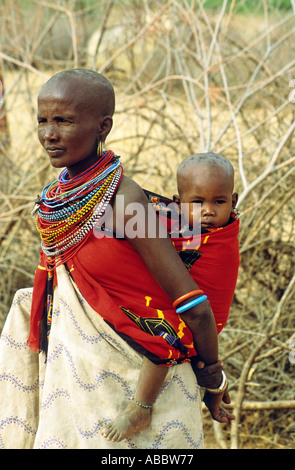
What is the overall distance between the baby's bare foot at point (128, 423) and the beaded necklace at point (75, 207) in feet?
1.48

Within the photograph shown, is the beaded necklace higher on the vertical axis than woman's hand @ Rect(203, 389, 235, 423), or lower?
higher

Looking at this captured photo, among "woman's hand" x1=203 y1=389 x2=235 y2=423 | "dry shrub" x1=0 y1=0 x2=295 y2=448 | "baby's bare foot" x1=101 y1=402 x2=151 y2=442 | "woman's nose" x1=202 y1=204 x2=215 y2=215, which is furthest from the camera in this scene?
"dry shrub" x1=0 y1=0 x2=295 y2=448

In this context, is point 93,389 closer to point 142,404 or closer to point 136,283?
point 142,404

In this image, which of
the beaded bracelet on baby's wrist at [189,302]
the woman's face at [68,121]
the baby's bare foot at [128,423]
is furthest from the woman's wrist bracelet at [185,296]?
the woman's face at [68,121]

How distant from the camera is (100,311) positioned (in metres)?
1.61

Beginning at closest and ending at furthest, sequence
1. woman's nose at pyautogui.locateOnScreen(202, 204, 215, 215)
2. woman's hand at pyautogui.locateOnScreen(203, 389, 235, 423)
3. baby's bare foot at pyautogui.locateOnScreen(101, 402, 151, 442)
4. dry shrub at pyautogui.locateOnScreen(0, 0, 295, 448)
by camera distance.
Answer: baby's bare foot at pyautogui.locateOnScreen(101, 402, 151, 442) < woman's nose at pyautogui.locateOnScreen(202, 204, 215, 215) < woman's hand at pyautogui.locateOnScreen(203, 389, 235, 423) < dry shrub at pyautogui.locateOnScreen(0, 0, 295, 448)

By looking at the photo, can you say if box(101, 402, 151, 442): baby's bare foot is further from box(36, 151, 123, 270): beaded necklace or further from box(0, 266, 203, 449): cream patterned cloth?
box(36, 151, 123, 270): beaded necklace

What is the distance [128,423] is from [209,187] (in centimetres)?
68

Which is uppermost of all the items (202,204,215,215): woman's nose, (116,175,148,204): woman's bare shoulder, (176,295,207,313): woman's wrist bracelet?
(116,175,148,204): woman's bare shoulder

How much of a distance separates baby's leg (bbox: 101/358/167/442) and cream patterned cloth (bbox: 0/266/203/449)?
1.3 inches

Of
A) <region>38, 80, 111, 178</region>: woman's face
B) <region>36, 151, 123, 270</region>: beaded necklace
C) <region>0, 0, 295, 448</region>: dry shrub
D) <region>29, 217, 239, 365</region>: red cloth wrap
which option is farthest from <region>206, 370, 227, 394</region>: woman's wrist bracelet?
<region>0, 0, 295, 448</region>: dry shrub

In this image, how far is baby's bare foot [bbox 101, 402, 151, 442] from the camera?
1556 millimetres
